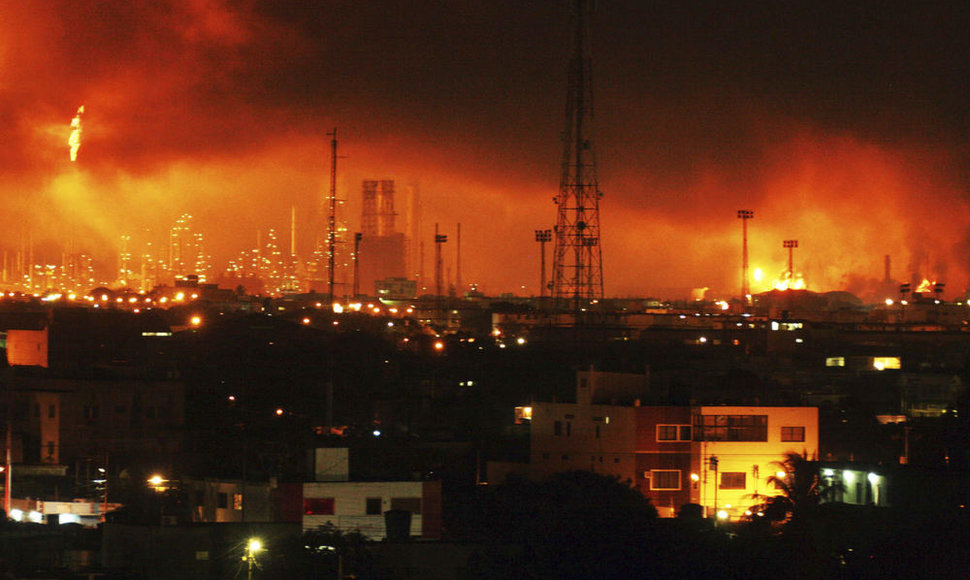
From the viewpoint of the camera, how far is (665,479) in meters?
12.0

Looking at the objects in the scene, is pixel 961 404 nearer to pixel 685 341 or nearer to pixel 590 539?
pixel 590 539

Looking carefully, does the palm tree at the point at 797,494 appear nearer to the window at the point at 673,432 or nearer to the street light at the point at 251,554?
the window at the point at 673,432

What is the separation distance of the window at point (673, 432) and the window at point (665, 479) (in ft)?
0.97

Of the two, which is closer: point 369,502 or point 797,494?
point 369,502

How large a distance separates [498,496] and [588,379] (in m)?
2.84

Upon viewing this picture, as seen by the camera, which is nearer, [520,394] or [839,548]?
[839,548]

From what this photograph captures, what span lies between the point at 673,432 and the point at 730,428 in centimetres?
50

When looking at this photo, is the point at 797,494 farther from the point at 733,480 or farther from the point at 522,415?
the point at 522,415

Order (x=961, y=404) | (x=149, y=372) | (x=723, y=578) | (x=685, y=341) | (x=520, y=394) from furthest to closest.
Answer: (x=685, y=341) < (x=520, y=394) < (x=149, y=372) < (x=961, y=404) < (x=723, y=578)

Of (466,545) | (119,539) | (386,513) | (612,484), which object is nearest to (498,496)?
(612,484)

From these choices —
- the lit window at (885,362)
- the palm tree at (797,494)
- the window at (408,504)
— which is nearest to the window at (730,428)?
the palm tree at (797,494)

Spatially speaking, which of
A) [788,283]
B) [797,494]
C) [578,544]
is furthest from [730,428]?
[788,283]

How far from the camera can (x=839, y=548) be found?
811cm

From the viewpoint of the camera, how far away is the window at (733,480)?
38.7 ft
